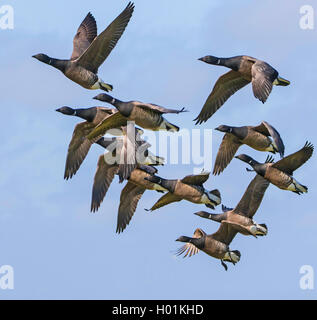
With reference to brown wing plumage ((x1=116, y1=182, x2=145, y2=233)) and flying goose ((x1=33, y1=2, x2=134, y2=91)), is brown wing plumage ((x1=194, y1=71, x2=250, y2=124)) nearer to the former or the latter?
brown wing plumage ((x1=116, y1=182, x2=145, y2=233))

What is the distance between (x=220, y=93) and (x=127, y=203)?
418 centimetres

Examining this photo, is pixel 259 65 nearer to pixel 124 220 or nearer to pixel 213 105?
pixel 213 105

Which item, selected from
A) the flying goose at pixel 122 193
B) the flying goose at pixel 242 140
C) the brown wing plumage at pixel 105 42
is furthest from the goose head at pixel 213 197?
the brown wing plumage at pixel 105 42

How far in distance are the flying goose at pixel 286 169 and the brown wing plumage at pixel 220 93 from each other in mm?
2556

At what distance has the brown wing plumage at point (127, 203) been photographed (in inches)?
1214

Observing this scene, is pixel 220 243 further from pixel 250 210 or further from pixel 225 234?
pixel 250 210

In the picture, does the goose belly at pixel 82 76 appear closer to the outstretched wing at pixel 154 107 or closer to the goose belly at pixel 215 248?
the outstretched wing at pixel 154 107

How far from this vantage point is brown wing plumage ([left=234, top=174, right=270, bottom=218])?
2869cm

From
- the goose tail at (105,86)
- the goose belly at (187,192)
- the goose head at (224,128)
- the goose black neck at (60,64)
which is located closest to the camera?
the goose belly at (187,192)

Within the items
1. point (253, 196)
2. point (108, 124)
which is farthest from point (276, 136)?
point (108, 124)

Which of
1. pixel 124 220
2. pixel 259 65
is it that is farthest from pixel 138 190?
pixel 259 65

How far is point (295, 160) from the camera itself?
1087 inches

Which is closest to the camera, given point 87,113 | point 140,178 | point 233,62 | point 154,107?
point 154,107

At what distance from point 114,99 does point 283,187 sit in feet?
16.5
